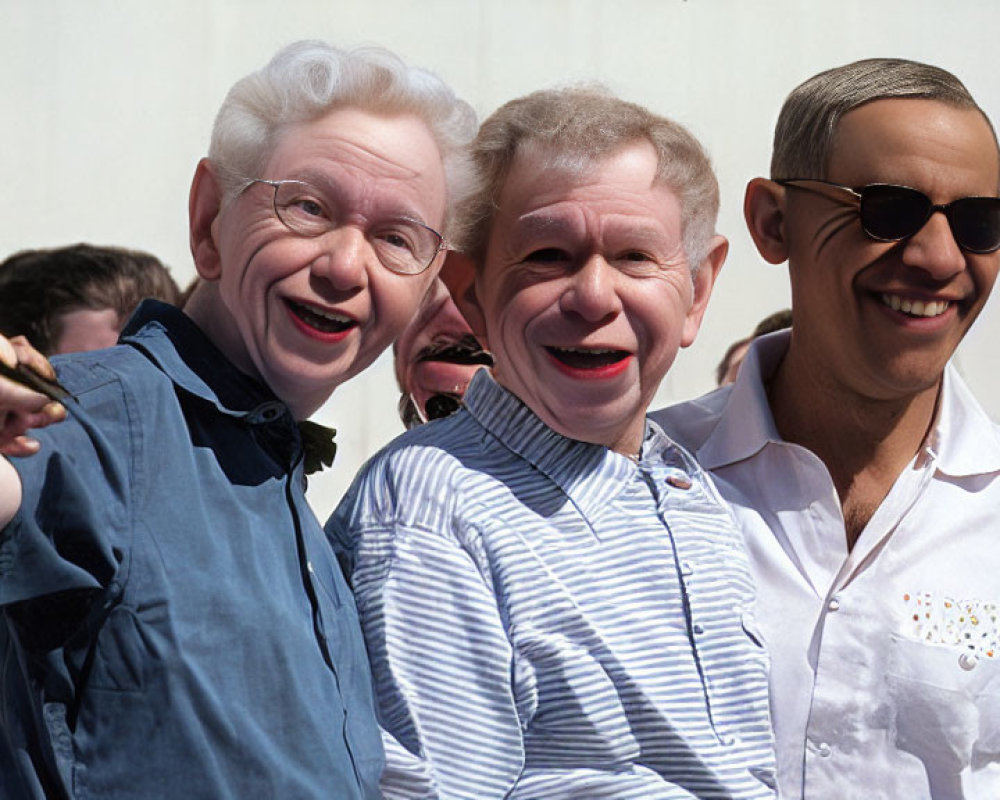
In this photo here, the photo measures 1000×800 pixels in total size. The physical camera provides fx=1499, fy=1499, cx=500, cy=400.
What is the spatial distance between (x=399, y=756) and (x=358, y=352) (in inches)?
21.8

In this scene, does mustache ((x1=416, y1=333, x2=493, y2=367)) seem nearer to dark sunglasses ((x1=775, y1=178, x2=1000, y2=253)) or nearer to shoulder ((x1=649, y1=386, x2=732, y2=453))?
shoulder ((x1=649, y1=386, x2=732, y2=453))

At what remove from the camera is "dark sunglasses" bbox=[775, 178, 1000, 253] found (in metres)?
2.46

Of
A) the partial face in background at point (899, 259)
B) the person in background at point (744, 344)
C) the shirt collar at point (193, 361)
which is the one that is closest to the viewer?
the shirt collar at point (193, 361)

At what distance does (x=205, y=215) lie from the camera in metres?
2.18

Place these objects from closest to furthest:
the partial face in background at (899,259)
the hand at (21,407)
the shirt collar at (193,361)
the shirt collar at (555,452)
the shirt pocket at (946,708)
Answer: the hand at (21,407) → the shirt collar at (193,361) → the shirt collar at (555,452) → the shirt pocket at (946,708) → the partial face in background at (899,259)

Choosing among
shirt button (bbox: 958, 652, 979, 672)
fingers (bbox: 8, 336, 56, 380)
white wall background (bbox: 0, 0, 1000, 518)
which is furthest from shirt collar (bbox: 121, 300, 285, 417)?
white wall background (bbox: 0, 0, 1000, 518)

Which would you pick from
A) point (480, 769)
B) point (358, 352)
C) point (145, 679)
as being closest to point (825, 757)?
point (480, 769)

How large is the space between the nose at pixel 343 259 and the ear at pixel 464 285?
1.12 feet

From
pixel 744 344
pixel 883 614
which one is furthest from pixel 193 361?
pixel 744 344

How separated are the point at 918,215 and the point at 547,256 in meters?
0.64

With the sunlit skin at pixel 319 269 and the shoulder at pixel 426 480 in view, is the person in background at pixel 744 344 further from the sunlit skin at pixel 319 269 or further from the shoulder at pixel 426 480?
the sunlit skin at pixel 319 269

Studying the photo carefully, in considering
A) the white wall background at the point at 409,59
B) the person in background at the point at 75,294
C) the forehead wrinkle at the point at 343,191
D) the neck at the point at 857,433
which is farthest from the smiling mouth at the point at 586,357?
the white wall background at the point at 409,59

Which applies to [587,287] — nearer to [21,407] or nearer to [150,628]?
[150,628]

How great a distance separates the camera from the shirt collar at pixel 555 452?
2252 mm
